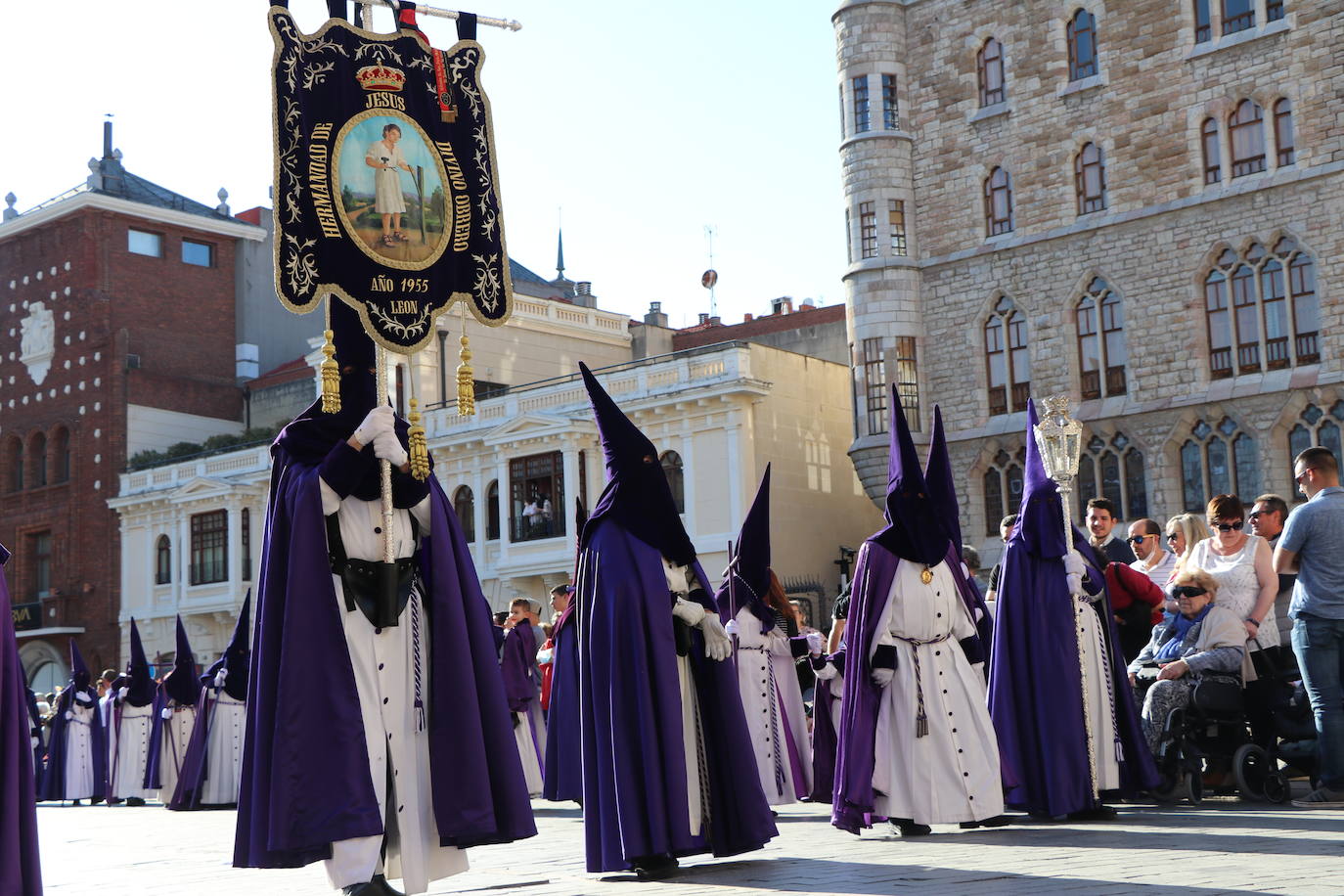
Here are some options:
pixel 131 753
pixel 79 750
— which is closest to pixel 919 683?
pixel 131 753

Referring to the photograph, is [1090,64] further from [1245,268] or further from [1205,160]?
[1245,268]

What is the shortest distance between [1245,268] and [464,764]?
80.5 feet

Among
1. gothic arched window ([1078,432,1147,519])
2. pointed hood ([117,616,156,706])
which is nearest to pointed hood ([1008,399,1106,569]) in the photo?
pointed hood ([117,616,156,706])

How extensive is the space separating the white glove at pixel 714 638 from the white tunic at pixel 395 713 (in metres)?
1.61

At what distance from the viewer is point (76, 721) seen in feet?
80.3

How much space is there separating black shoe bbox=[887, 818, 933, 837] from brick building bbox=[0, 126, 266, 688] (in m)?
41.3

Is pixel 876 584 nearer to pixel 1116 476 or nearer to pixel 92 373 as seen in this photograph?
pixel 1116 476

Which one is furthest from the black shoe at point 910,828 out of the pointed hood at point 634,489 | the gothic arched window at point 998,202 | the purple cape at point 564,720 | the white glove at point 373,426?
the gothic arched window at point 998,202

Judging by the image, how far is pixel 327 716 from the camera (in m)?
6.91

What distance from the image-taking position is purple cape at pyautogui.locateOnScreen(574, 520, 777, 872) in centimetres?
786

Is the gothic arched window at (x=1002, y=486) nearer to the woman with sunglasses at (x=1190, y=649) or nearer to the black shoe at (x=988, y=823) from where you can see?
the woman with sunglasses at (x=1190, y=649)

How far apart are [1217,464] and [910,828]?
21117 mm

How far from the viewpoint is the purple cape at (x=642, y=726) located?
7859mm

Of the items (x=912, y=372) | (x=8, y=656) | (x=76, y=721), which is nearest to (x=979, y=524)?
(x=912, y=372)
